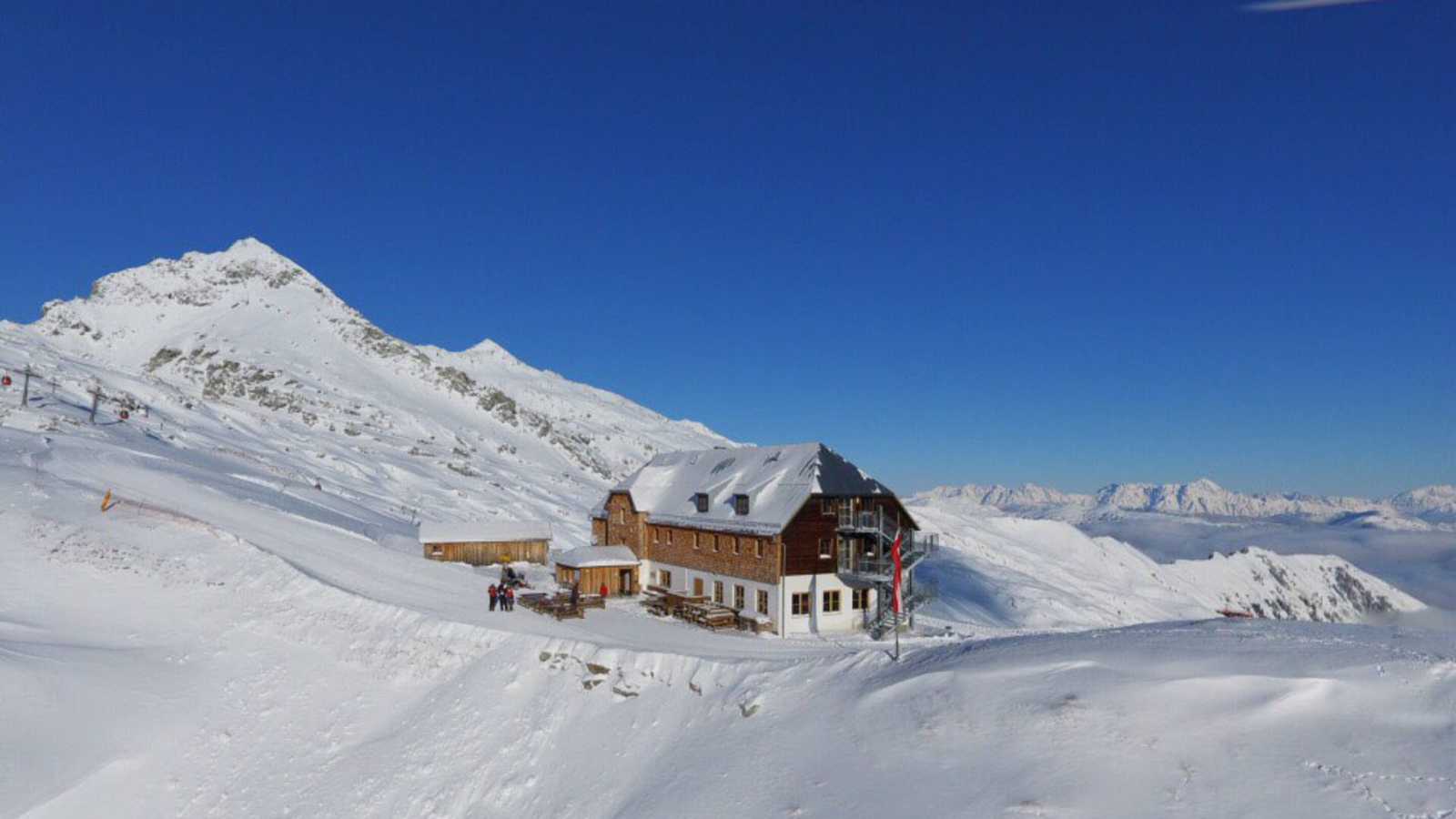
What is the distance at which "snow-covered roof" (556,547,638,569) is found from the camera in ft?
145

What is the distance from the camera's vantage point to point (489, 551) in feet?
169

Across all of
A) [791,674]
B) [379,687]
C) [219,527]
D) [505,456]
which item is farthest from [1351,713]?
[505,456]

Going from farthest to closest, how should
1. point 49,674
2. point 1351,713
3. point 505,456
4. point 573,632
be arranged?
point 505,456
point 573,632
point 49,674
point 1351,713

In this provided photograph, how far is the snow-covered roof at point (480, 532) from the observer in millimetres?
49250

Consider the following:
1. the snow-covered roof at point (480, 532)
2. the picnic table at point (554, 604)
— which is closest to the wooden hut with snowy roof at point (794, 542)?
the picnic table at point (554, 604)

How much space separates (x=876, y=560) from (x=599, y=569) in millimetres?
16422

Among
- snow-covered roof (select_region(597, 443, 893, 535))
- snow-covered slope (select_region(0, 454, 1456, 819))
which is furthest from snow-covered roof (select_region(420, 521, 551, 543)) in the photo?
snow-covered slope (select_region(0, 454, 1456, 819))

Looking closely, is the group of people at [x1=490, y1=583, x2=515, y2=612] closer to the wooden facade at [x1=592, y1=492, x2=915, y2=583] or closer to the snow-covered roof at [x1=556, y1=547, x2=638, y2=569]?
the snow-covered roof at [x1=556, y1=547, x2=638, y2=569]

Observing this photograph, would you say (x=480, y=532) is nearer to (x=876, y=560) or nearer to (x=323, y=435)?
(x=876, y=560)

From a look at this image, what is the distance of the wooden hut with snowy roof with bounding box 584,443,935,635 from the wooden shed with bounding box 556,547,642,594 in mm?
2387

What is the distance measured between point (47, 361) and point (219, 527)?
325ft

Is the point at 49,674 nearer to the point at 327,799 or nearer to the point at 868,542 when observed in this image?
the point at 327,799

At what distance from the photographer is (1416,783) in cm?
1265

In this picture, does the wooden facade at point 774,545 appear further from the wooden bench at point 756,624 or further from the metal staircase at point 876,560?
the wooden bench at point 756,624
